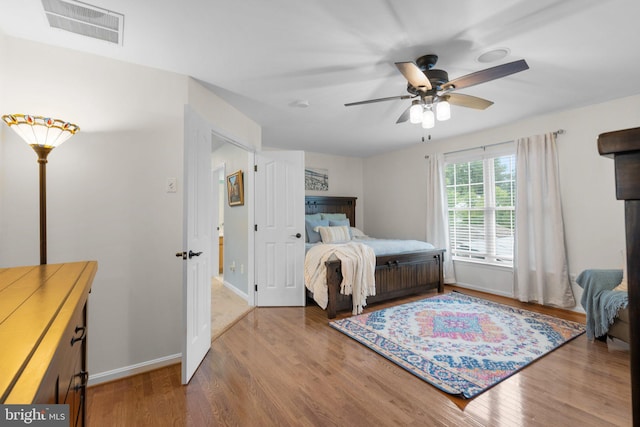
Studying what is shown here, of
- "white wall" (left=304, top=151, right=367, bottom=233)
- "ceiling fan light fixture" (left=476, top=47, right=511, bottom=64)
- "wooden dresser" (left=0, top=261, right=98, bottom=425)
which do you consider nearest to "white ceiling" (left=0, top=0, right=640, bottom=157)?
"ceiling fan light fixture" (left=476, top=47, right=511, bottom=64)

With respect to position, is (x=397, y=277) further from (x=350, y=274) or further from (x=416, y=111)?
(x=416, y=111)

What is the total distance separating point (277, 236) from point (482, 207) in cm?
306

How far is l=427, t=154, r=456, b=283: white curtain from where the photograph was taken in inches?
185

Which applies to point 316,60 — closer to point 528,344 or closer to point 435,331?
point 435,331

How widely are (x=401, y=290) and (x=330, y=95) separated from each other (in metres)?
2.64

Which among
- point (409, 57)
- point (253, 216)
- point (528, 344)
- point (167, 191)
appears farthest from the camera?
point (253, 216)

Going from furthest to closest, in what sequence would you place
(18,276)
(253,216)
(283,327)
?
1. (253,216)
2. (283,327)
3. (18,276)

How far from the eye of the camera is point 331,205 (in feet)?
18.9

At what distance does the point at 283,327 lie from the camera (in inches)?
120

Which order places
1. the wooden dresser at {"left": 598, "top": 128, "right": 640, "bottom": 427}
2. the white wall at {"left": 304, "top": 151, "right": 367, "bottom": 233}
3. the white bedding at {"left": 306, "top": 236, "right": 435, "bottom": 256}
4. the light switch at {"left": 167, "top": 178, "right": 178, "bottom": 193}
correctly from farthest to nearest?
1. the white wall at {"left": 304, "top": 151, "right": 367, "bottom": 233}
2. the white bedding at {"left": 306, "top": 236, "right": 435, "bottom": 256}
3. the light switch at {"left": 167, "top": 178, "right": 178, "bottom": 193}
4. the wooden dresser at {"left": 598, "top": 128, "right": 640, "bottom": 427}

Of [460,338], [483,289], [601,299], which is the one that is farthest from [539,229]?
[460,338]

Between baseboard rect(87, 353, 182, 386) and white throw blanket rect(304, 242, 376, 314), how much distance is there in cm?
158

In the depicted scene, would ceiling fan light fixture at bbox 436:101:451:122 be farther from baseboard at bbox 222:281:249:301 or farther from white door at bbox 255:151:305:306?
baseboard at bbox 222:281:249:301

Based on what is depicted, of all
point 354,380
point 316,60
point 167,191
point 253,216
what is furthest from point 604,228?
point 167,191
